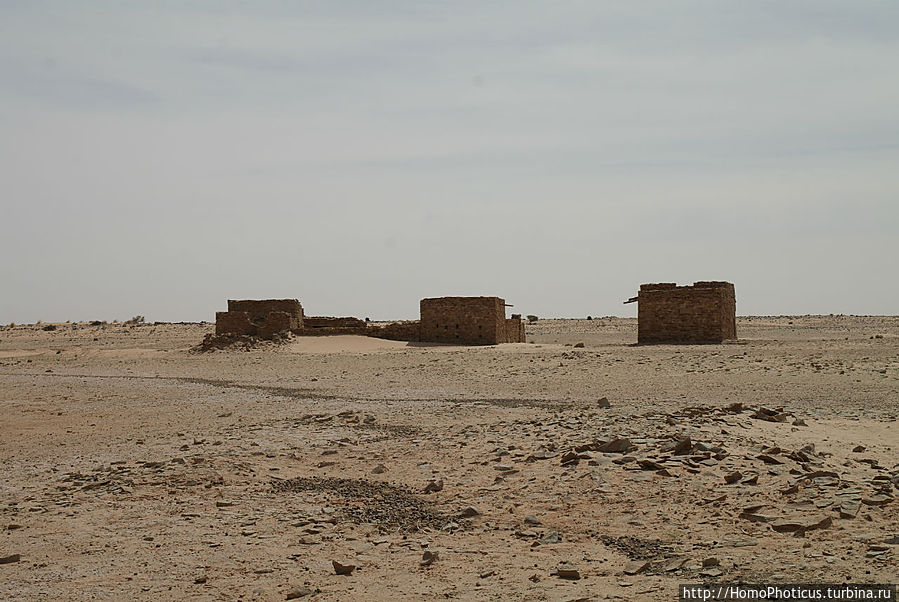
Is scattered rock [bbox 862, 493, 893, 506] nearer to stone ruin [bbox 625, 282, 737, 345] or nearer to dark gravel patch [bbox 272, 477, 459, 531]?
dark gravel patch [bbox 272, 477, 459, 531]

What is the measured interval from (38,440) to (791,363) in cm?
1483

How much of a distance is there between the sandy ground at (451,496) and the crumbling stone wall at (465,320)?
13.7m

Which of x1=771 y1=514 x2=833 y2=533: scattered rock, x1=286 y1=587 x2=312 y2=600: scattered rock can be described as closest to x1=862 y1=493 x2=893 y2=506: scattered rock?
x1=771 y1=514 x2=833 y2=533: scattered rock

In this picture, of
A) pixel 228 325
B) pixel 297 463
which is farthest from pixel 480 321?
pixel 297 463

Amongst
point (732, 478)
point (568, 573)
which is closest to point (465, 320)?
point (732, 478)

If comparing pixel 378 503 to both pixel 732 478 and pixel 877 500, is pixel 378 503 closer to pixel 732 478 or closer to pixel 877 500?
pixel 732 478

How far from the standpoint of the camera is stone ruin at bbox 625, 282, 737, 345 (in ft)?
86.4

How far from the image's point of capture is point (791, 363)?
62.7ft

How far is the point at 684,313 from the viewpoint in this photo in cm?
2672

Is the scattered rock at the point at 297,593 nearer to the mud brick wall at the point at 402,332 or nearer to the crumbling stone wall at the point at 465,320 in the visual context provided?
the crumbling stone wall at the point at 465,320

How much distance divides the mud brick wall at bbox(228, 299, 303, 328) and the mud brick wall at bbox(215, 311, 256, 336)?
1.27 meters

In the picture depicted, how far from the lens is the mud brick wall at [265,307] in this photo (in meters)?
32.9

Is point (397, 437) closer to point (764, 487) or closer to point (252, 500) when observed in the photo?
point (252, 500)

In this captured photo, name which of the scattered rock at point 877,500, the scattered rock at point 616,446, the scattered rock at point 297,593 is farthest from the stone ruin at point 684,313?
the scattered rock at point 297,593
